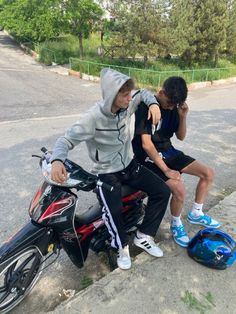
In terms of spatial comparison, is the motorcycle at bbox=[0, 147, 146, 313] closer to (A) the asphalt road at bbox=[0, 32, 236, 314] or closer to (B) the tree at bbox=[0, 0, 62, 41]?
(A) the asphalt road at bbox=[0, 32, 236, 314]

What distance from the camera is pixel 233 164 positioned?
5.75 m

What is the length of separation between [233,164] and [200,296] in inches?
135

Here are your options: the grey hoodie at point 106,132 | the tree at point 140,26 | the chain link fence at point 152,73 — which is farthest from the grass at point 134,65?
the grey hoodie at point 106,132

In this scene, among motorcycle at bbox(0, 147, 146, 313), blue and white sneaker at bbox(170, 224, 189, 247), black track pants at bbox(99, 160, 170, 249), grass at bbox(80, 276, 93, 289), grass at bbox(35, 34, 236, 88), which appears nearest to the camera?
motorcycle at bbox(0, 147, 146, 313)

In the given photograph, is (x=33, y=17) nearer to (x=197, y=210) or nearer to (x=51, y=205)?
(x=197, y=210)

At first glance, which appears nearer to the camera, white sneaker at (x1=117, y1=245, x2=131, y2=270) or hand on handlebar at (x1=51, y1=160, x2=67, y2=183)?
hand on handlebar at (x1=51, y1=160, x2=67, y2=183)

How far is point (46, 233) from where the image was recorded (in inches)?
104

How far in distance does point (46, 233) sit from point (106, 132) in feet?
3.15

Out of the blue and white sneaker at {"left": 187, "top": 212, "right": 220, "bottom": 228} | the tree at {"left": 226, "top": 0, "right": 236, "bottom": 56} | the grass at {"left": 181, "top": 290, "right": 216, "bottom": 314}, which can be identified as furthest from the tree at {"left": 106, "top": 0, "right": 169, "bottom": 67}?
the grass at {"left": 181, "top": 290, "right": 216, "bottom": 314}

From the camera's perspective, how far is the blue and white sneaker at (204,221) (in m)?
3.67

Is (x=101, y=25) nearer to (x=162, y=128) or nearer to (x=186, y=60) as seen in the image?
(x=186, y=60)

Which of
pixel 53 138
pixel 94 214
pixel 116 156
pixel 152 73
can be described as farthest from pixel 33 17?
pixel 94 214

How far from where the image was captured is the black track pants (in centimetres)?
285

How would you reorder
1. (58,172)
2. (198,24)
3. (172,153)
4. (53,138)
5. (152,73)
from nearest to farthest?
(58,172) < (172,153) < (53,138) < (152,73) < (198,24)
